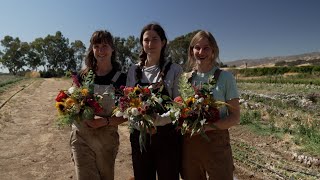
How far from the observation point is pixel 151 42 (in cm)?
319

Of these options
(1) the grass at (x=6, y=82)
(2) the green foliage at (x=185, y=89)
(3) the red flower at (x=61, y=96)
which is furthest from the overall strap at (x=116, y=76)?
(1) the grass at (x=6, y=82)

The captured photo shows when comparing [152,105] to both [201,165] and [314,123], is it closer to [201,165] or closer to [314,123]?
[201,165]

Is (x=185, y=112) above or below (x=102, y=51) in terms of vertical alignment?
below

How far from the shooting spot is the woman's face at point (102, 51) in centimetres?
331

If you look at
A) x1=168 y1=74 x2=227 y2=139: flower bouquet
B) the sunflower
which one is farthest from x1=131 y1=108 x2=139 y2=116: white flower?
x1=168 y1=74 x2=227 y2=139: flower bouquet

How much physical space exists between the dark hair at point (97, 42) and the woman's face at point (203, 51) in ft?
2.75

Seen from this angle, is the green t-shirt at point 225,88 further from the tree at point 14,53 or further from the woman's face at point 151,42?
the tree at point 14,53

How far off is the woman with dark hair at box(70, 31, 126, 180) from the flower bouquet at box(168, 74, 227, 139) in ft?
2.14

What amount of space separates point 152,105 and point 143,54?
683 millimetres

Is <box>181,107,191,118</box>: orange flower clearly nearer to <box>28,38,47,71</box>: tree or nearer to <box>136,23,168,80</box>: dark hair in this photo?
<box>136,23,168,80</box>: dark hair

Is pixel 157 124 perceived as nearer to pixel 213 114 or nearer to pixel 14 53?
pixel 213 114

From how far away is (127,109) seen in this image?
9.32 feet

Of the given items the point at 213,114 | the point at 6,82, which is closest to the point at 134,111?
the point at 213,114

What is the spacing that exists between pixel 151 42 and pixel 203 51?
1.63ft
